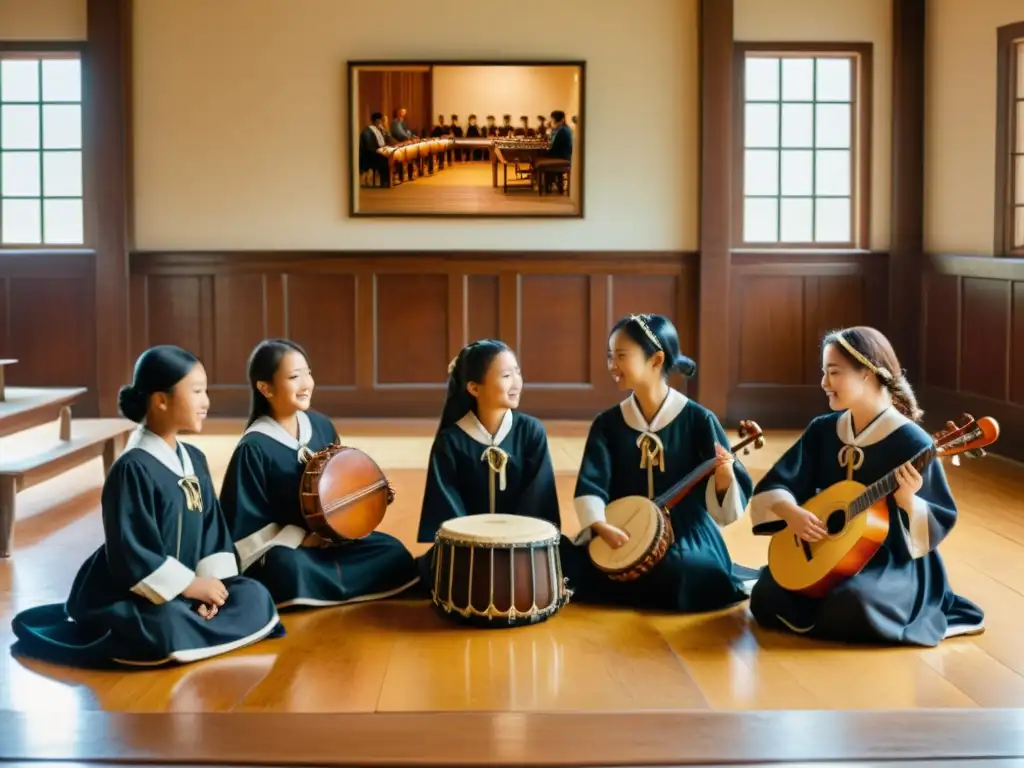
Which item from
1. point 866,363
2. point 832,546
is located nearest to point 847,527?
point 832,546

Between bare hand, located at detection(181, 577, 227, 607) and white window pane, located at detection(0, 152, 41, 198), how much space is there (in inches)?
213

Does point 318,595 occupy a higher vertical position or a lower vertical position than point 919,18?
lower

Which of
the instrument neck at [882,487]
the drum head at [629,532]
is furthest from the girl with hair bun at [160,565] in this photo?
the instrument neck at [882,487]

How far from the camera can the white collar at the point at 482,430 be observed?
→ 4148 mm

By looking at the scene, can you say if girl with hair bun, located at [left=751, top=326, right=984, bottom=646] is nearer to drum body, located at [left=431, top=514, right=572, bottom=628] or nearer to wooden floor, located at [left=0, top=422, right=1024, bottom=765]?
wooden floor, located at [left=0, top=422, right=1024, bottom=765]

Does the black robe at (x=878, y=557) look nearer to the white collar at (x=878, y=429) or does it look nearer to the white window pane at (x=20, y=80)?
the white collar at (x=878, y=429)

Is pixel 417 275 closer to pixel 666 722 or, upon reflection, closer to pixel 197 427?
pixel 197 427

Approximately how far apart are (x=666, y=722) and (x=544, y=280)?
555cm

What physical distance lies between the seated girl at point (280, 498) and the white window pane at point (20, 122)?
4.86m

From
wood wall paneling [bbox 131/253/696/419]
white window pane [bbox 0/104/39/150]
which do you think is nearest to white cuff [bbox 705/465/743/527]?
wood wall paneling [bbox 131/253/696/419]

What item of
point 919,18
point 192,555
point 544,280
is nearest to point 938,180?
point 919,18

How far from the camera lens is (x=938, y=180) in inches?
306

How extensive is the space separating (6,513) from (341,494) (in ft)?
4.87

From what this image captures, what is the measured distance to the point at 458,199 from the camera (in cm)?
814
